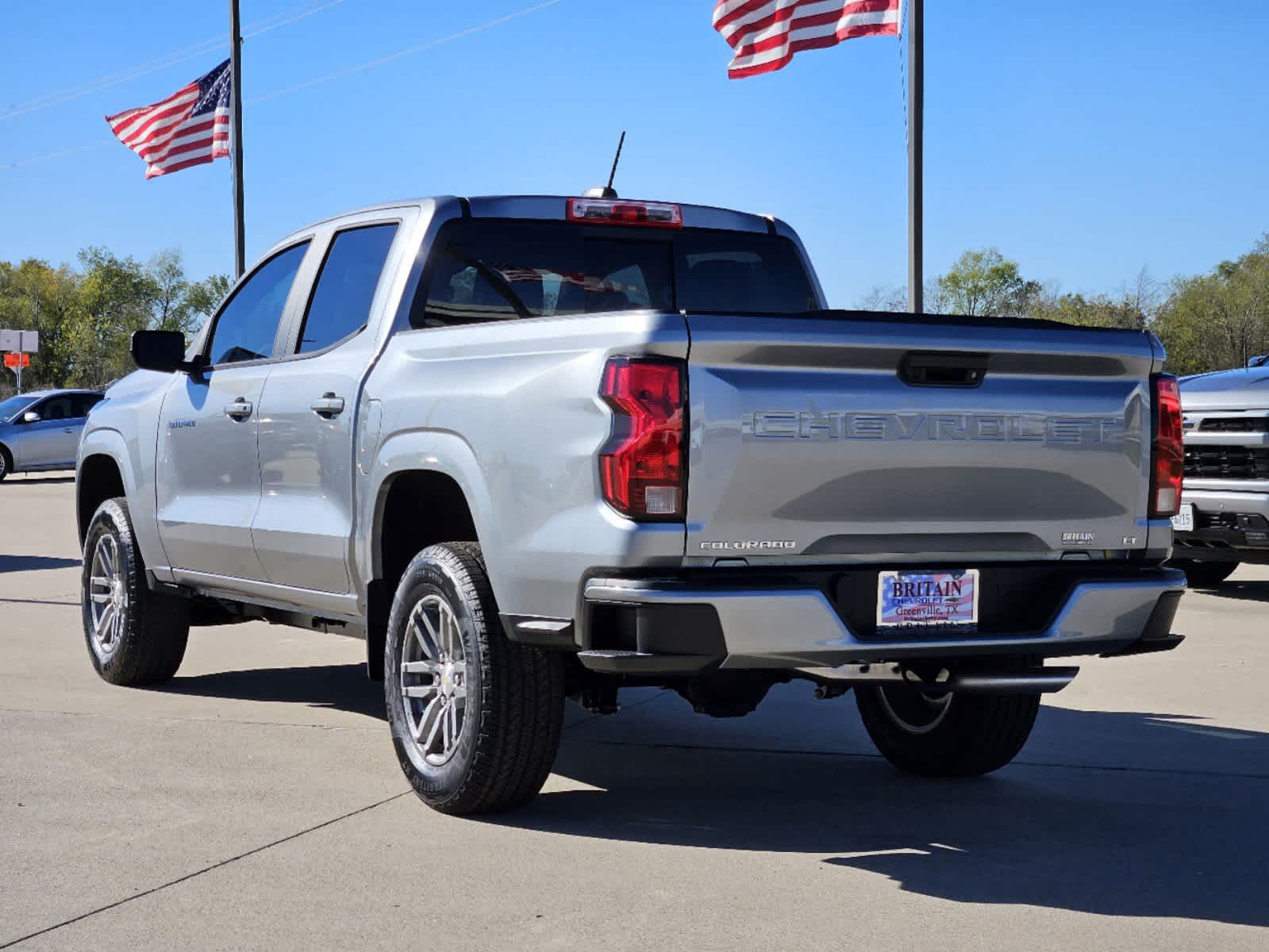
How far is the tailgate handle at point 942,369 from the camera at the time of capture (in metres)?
4.89

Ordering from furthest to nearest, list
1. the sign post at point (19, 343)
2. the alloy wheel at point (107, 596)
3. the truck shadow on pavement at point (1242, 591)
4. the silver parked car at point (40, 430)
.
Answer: the sign post at point (19, 343) < the silver parked car at point (40, 430) < the truck shadow on pavement at point (1242, 591) < the alloy wheel at point (107, 596)

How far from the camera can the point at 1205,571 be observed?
41.4 ft

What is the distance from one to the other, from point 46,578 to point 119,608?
5.81 m

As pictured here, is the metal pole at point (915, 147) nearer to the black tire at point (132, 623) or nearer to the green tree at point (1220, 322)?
the black tire at point (132, 623)

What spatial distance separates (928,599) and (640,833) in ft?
3.86

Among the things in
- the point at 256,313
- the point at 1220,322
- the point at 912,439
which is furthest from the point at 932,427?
the point at 1220,322

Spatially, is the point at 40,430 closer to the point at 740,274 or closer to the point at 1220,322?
the point at 740,274

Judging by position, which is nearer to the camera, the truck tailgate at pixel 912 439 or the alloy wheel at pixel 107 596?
the truck tailgate at pixel 912 439

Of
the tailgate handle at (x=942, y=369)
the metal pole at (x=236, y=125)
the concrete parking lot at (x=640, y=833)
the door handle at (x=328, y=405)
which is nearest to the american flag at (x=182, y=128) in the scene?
the metal pole at (x=236, y=125)

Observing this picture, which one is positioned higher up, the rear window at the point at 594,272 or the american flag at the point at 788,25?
the american flag at the point at 788,25

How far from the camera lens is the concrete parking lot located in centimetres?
426

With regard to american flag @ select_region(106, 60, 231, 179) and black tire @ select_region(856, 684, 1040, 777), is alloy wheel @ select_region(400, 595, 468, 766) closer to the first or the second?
black tire @ select_region(856, 684, 1040, 777)

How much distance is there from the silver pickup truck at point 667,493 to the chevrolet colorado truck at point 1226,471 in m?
5.19

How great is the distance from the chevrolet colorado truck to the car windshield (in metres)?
24.0
